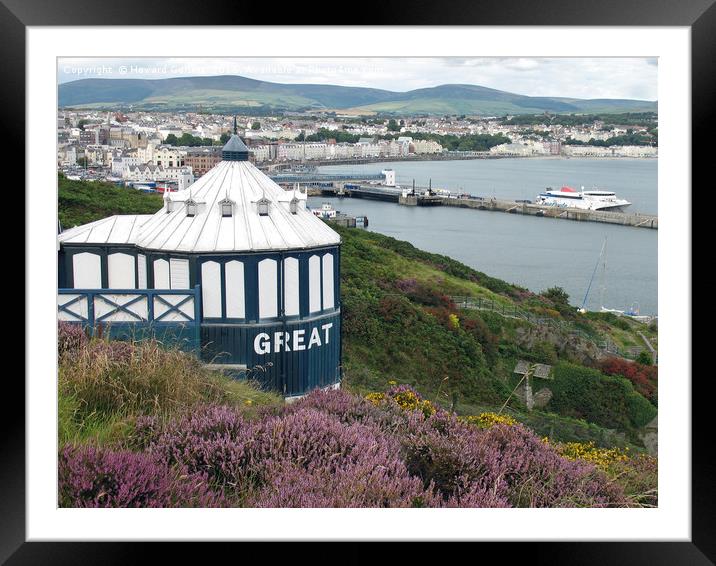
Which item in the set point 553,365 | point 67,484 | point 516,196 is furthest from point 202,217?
point 516,196

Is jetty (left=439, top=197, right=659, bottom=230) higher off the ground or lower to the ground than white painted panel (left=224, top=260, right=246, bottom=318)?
higher

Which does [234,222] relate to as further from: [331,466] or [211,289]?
[331,466]

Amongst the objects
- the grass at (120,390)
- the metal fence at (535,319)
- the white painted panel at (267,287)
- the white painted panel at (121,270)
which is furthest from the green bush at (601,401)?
the grass at (120,390)

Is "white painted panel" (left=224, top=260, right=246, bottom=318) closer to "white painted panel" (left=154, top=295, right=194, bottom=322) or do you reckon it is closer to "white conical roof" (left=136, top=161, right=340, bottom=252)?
"white conical roof" (left=136, top=161, right=340, bottom=252)

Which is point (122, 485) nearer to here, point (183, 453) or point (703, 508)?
point (183, 453)

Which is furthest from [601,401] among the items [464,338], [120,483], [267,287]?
[120,483]

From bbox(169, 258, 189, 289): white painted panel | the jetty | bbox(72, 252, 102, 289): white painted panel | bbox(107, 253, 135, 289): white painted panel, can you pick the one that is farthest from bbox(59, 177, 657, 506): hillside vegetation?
the jetty
